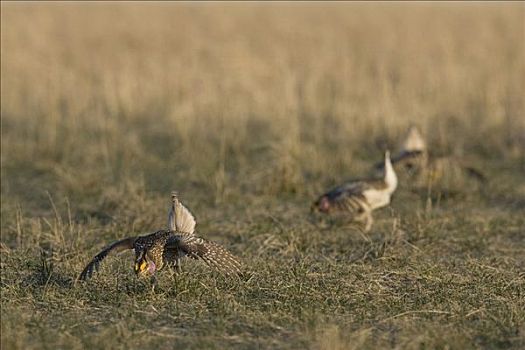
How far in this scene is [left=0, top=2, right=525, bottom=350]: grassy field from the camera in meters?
4.91

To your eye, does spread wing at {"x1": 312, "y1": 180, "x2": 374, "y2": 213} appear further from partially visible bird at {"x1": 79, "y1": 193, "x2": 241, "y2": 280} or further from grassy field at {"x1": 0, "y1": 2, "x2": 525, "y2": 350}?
partially visible bird at {"x1": 79, "y1": 193, "x2": 241, "y2": 280}

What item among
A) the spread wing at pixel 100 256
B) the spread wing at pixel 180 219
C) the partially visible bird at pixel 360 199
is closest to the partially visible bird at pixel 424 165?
the partially visible bird at pixel 360 199

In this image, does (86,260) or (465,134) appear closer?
(86,260)

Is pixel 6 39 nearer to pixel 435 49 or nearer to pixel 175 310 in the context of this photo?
pixel 435 49

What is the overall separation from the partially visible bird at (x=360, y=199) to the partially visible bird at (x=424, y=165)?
881 mm

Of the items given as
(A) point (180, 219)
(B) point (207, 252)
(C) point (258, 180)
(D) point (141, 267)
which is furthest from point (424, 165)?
(D) point (141, 267)

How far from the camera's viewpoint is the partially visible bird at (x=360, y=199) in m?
7.15

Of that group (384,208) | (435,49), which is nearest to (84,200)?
(384,208)

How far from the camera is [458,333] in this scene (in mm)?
4668

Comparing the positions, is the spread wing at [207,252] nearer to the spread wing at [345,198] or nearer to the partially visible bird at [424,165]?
the spread wing at [345,198]

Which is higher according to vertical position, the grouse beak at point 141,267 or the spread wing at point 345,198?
the spread wing at point 345,198

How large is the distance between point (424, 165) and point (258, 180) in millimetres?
1529

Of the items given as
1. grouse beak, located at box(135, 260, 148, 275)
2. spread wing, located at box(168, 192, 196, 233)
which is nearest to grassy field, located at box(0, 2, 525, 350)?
grouse beak, located at box(135, 260, 148, 275)

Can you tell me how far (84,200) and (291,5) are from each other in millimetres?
22201
